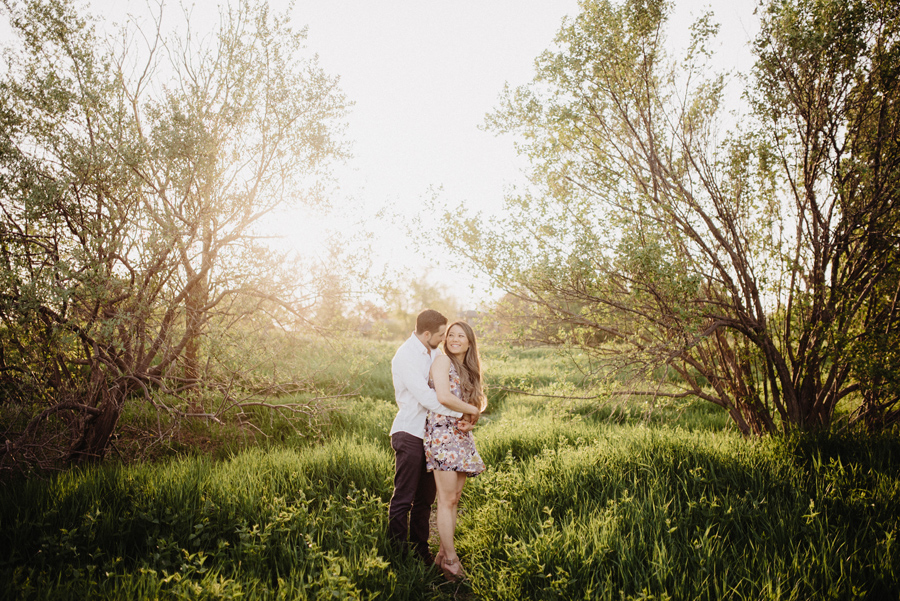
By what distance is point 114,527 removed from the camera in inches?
140

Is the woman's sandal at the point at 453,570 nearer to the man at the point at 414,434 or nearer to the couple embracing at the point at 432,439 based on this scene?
the couple embracing at the point at 432,439

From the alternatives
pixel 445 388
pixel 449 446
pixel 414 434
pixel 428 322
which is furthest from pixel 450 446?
pixel 428 322

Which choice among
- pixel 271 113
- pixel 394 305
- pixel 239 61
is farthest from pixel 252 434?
pixel 239 61

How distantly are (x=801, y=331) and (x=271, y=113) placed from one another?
7536 mm

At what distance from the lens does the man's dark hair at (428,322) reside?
3.98 meters

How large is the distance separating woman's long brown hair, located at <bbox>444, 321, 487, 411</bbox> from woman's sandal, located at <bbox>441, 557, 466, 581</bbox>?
1247mm

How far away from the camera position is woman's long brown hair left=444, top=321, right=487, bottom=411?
387cm

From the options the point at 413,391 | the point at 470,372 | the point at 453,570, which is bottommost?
the point at 453,570

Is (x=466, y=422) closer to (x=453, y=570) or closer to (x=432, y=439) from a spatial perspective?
(x=432, y=439)

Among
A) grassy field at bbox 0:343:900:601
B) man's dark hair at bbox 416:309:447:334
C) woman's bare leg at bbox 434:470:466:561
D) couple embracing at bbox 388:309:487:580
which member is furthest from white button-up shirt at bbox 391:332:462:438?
grassy field at bbox 0:343:900:601

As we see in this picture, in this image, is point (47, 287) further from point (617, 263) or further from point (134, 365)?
point (617, 263)

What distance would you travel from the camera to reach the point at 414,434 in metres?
3.73

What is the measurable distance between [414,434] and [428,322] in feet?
3.22

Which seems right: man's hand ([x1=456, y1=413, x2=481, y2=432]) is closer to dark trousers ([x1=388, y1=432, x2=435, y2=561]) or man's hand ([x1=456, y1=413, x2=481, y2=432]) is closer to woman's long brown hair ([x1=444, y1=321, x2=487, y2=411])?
woman's long brown hair ([x1=444, y1=321, x2=487, y2=411])
